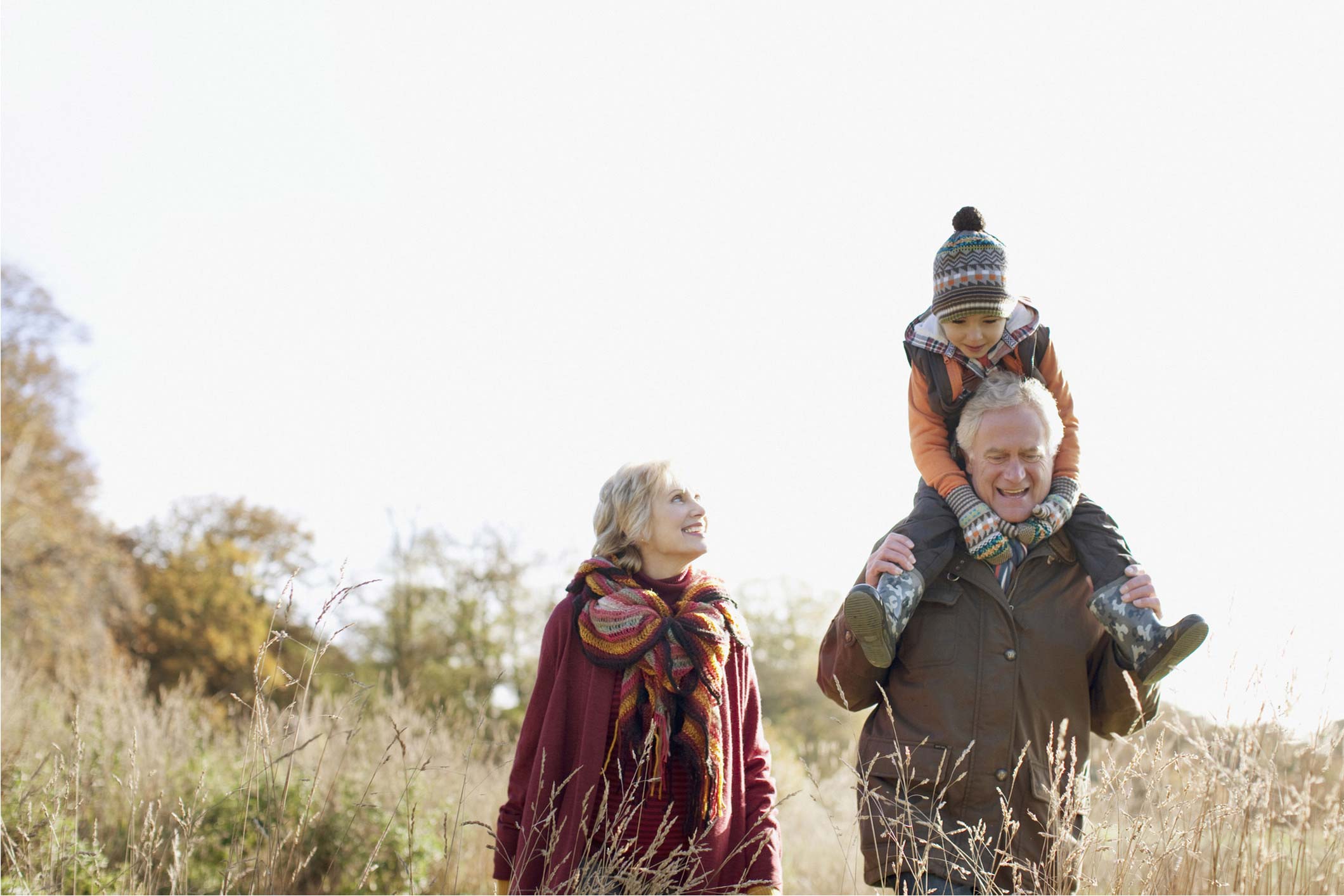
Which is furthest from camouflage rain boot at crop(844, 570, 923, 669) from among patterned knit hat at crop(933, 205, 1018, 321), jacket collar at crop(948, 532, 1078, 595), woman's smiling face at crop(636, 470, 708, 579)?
patterned knit hat at crop(933, 205, 1018, 321)

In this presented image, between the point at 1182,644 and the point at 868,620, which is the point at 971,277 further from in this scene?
the point at 1182,644

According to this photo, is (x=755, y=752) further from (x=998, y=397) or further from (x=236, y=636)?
(x=236, y=636)

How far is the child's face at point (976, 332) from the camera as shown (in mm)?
3430

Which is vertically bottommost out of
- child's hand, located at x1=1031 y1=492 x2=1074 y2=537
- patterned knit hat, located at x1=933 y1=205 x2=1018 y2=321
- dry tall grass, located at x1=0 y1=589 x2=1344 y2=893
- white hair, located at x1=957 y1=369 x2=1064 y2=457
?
dry tall grass, located at x1=0 y1=589 x2=1344 y2=893

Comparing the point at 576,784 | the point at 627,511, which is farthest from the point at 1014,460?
the point at 576,784

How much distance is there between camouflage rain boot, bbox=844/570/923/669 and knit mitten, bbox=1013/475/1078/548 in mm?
360

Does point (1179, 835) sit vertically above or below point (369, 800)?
above

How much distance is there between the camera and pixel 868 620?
306 cm

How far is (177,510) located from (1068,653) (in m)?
29.7

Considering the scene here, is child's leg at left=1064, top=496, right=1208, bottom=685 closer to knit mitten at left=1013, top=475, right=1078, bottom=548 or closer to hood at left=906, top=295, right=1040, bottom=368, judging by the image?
knit mitten at left=1013, top=475, right=1078, bottom=548

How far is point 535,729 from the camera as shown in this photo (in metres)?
3.35

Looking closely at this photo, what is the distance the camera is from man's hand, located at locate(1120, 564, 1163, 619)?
297cm

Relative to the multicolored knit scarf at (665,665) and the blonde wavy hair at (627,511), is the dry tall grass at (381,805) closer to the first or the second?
the multicolored knit scarf at (665,665)

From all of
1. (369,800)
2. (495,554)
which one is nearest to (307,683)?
(369,800)
